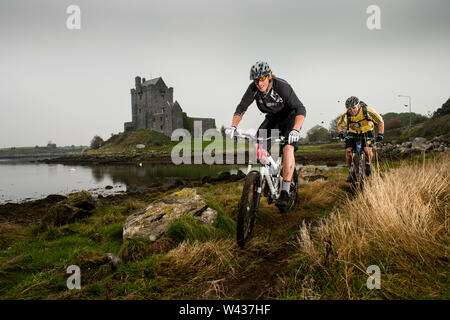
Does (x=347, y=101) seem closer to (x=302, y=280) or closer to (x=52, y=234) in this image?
(x=302, y=280)

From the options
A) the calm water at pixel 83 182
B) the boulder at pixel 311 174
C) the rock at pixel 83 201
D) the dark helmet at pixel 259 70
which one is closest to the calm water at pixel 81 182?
the calm water at pixel 83 182

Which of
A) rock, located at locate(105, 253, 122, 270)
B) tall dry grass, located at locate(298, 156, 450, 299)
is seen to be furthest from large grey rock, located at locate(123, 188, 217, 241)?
tall dry grass, located at locate(298, 156, 450, 299)

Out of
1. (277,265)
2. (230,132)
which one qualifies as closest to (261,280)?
(277,265)

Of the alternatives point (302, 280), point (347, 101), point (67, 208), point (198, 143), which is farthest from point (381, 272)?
point (198, 143)

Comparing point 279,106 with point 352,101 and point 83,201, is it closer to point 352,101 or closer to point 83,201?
point 352,101

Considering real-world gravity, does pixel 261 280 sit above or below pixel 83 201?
above

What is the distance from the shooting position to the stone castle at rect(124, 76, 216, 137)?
79.9 meters

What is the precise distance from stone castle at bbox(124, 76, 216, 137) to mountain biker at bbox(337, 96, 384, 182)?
75301mm

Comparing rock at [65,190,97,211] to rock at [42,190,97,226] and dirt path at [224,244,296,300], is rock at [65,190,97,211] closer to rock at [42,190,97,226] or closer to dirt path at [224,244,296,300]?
rock at [42,190,97,226]

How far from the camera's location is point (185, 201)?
5.50 m

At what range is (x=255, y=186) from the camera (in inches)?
176

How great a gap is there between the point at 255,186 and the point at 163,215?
6.85ft
